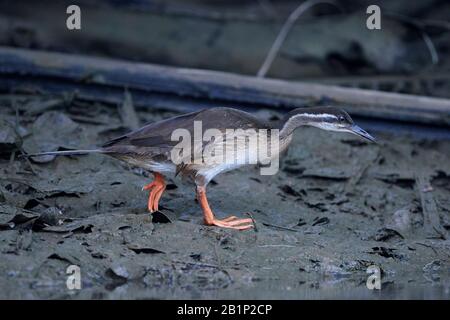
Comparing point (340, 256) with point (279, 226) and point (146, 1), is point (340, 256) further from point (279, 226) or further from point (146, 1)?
point (146, 1)

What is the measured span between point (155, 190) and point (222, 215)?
698 millimetres

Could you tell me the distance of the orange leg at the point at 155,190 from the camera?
781 cm

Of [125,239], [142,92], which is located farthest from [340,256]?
[142,92]

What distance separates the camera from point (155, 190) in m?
7.88

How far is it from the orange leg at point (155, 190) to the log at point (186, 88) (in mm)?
2245

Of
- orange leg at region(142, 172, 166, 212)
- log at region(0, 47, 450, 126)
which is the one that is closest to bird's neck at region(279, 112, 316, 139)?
orange leg at region(142, 172, 166, 212)

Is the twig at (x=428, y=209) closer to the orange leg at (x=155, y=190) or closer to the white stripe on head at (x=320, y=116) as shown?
the white stripe on head at (x=320, y=116)

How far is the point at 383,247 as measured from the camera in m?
7.79

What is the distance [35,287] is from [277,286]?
1.75 m

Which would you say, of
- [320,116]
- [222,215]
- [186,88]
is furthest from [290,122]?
[186,88]

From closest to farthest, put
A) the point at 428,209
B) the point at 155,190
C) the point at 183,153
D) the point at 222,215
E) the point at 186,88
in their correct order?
the point at 183,153
the point at 155,190
the point at 222,215
the point at 428,209
the point at 186,88

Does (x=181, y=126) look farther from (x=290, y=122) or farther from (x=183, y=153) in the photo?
(x=290, y=122)

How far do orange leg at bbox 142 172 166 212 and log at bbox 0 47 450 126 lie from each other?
7.36 feet

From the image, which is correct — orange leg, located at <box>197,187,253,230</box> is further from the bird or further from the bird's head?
the bird's head
